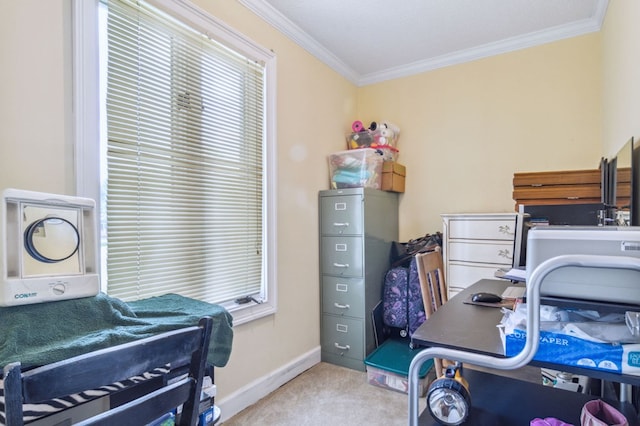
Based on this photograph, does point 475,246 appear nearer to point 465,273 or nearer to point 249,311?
point 465,273

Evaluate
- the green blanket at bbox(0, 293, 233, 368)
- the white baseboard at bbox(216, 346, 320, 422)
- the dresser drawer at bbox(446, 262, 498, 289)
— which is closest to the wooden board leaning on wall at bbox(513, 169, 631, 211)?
the dresser drawer at bbox(446, 262, 498, 289)

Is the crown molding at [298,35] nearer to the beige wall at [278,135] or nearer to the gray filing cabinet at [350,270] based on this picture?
the beige wall at [278,135]

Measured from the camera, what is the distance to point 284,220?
8.18 ft

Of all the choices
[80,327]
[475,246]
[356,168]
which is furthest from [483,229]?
[80,327]

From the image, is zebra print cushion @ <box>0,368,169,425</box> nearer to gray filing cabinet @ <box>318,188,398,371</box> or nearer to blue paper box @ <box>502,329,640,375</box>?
blue paper box @ <box>502,329,640,375</box>

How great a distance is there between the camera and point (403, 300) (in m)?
2.81

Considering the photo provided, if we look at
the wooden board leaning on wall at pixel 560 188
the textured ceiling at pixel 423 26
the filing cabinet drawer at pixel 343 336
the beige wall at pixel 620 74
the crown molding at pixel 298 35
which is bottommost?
the filing cabinet drawer at pixel 343 336

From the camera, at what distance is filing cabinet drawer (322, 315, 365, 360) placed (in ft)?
8.74

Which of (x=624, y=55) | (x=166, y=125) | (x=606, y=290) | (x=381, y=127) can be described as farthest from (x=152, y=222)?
(x=624, y=55)

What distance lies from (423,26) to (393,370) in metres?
2.50

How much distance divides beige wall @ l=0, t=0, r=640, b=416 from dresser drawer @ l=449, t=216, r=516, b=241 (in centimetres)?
40

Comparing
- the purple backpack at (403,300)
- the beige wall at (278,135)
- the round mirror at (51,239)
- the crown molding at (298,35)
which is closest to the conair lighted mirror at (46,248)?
the round mirror at (51,239)

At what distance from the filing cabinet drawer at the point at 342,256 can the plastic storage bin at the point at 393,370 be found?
627 millimetres

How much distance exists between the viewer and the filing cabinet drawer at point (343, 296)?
8.80 ft
